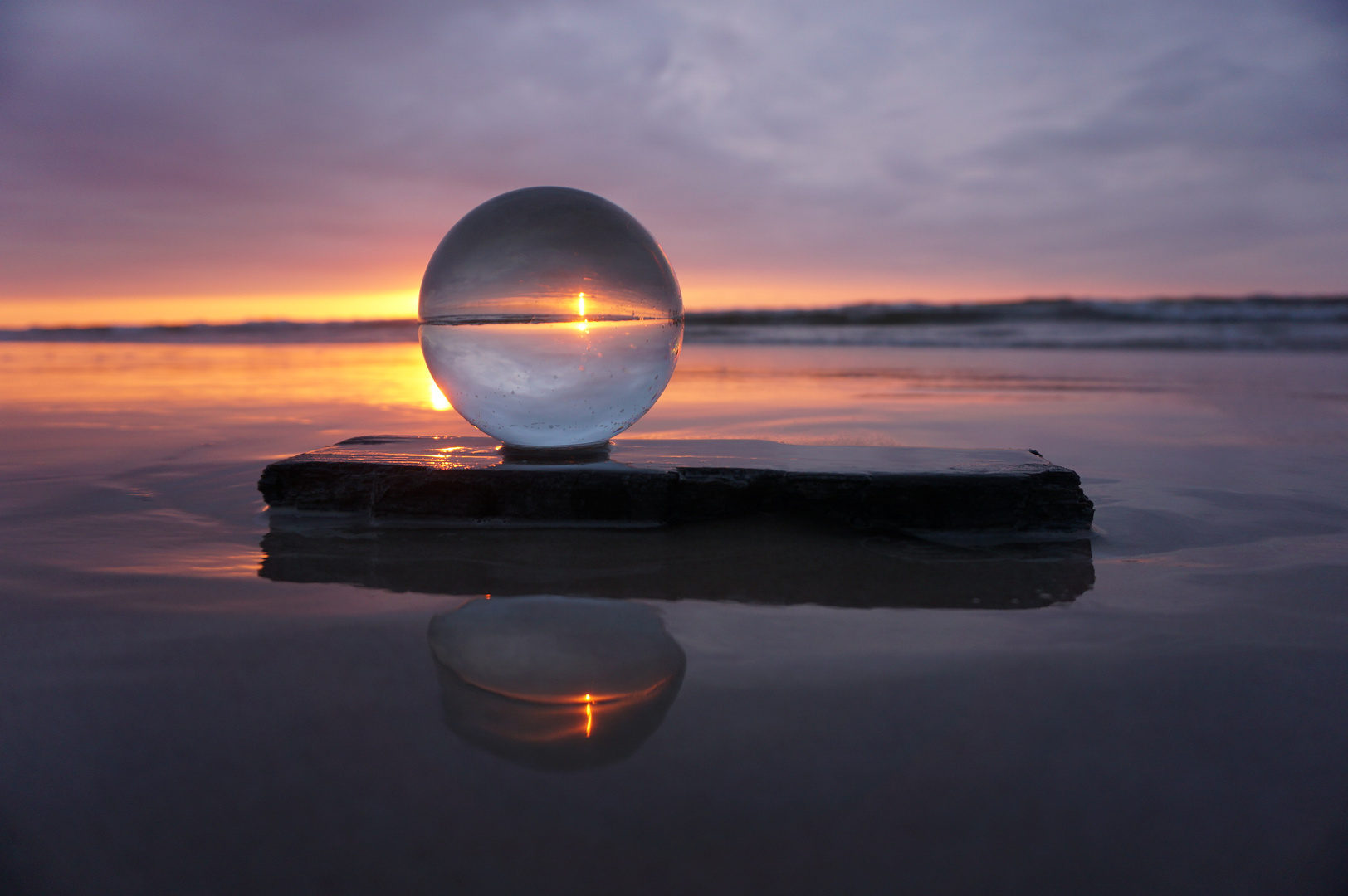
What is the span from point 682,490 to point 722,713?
3.51 ft

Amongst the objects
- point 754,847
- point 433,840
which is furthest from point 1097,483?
point 433,840

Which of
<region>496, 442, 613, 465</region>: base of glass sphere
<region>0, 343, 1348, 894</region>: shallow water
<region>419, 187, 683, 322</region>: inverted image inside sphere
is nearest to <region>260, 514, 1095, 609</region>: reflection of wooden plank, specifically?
<region>0, 343, 1348, 894</region>: shallow water

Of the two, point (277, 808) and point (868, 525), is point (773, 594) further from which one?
point (277, 808)

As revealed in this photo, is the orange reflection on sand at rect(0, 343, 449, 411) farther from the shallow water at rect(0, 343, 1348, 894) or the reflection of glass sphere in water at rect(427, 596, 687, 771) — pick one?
the reflection of glass sphere in water at rect(427, 596, 687, 771)

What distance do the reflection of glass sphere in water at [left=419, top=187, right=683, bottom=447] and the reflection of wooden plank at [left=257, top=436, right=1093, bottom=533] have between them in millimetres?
218

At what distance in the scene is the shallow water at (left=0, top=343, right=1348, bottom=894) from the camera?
2.70 feet

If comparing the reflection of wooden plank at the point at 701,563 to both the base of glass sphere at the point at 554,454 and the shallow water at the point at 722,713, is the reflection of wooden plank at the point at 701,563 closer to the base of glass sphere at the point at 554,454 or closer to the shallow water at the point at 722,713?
the shallow water at the point at 722,713

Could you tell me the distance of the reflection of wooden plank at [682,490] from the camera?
2059mm

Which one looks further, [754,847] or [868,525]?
[868,525]

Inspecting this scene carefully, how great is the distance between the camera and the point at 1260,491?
2.64m

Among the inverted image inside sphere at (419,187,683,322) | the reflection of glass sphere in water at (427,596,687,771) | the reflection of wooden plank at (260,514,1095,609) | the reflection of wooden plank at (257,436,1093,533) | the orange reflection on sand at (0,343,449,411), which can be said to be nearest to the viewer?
the reflection of glass sphere in water at (427,596,687,771)

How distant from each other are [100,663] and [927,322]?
20.5m

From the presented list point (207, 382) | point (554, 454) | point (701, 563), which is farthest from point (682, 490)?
point (207, 382)

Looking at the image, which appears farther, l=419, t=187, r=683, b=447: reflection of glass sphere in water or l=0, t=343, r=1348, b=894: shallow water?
l=419, t=187, r=683, b=447: reflection of glass sphere in water
